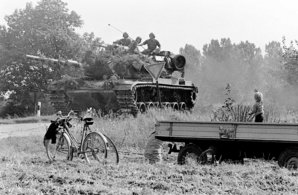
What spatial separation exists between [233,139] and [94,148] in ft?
7.00

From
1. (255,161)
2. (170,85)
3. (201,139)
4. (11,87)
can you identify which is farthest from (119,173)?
(11,87)

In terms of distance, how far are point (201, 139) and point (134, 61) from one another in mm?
13098

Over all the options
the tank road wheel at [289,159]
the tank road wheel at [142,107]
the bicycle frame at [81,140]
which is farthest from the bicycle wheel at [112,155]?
the tank road wheel at [142,107]

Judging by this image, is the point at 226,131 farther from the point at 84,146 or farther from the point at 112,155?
the point at 84,146

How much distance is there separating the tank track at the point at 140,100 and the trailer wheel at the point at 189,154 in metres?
10.8

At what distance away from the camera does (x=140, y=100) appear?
22.1m

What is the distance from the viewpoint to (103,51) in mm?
23188

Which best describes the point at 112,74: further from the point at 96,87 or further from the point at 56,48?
the point at 56,48

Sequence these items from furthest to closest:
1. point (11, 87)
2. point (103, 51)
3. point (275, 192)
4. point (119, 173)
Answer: point (11, 87), point (103, 51), point (119, 173), point (275, 192)

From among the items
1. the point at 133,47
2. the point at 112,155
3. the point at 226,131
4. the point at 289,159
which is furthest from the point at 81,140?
the point at 133,47

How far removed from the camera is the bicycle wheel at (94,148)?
861 centimetres

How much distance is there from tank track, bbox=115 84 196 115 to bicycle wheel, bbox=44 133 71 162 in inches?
404

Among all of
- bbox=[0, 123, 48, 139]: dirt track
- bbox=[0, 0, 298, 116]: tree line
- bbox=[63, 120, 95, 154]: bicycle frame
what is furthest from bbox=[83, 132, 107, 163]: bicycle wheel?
bbox=[0, 0, 298, 116]: tree line

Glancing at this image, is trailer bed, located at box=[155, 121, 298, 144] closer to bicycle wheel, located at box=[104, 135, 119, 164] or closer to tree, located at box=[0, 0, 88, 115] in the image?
bicycle wheel, located at box=[104, 135, 119, 164]
